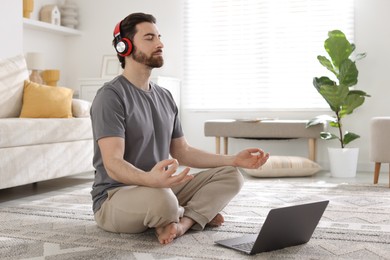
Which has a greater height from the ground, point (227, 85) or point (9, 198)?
point (227, 85)

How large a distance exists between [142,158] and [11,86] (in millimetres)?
1988

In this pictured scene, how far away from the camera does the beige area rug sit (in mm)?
1844

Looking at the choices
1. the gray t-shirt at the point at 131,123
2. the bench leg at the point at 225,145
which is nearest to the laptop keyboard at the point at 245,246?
the gray t-shirt at the point at 131,123

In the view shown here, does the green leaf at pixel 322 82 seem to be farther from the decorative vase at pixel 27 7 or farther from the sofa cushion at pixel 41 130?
the decorative vase at pixel 27 7

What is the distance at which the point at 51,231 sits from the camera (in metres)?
2.24

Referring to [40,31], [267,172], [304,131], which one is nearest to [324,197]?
[267,172]

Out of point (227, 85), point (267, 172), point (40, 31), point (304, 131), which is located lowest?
point (267, 172)

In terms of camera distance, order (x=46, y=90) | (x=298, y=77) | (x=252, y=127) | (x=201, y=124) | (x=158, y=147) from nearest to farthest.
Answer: (x=158, y=147)
(x=46, y=90)
(x=252, y=127)
(x=298, y=77)
(x=201, y=124)

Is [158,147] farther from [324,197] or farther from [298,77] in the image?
[298,77]

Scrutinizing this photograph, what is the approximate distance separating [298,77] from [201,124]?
1.05 m

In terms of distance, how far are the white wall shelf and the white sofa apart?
1081 mm

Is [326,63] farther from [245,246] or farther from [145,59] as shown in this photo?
[245,246]

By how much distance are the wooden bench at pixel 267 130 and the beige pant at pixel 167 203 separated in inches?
94.3

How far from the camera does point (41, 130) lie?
327cm
